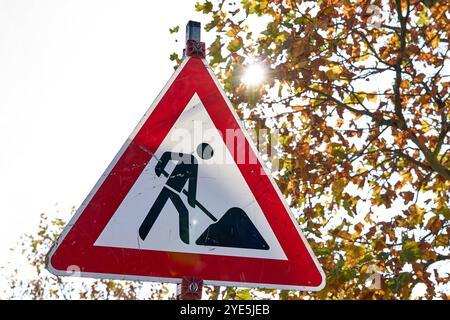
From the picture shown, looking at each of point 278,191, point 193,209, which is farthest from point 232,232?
point 278,191

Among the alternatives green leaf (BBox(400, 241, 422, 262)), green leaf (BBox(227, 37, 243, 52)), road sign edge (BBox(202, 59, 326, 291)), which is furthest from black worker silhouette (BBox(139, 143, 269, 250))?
green leaf (BBox(227, 37, 243, 52))

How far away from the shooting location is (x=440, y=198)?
24.2 ft

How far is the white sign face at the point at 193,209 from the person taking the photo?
2.45 metres

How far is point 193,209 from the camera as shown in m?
2.49

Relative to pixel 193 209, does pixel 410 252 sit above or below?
above

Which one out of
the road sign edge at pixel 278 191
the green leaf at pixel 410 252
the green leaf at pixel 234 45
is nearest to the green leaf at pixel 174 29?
the green leaf at pixel 234 45

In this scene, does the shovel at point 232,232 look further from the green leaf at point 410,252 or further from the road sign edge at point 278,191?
the green leaf at point 410,252

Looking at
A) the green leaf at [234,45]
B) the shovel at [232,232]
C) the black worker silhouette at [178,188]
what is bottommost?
the shovel at [232,232]

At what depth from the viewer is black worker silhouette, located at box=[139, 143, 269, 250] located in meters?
2.46

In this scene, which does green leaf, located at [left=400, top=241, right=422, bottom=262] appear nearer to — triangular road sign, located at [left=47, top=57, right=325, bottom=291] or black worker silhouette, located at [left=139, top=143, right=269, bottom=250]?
triangular road sign, located at [left=47, top=57, right=325, bottom=291]

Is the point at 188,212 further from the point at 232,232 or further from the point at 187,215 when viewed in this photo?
the point at 232,232

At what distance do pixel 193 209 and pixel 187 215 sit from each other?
0.03m

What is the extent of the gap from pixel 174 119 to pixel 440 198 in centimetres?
535
